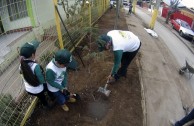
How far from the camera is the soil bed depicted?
145 inches

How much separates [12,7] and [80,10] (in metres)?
3.43

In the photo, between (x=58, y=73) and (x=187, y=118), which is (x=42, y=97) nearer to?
(x=58, y=73)

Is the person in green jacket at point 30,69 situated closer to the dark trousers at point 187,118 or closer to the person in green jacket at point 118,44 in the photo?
the person in green jacket at point 118,44

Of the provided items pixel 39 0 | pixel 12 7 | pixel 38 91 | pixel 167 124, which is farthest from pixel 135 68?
pixel 39 0

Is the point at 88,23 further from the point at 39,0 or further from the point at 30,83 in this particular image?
the point at 30,83

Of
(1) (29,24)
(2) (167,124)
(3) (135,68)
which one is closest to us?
(2) (167,124)

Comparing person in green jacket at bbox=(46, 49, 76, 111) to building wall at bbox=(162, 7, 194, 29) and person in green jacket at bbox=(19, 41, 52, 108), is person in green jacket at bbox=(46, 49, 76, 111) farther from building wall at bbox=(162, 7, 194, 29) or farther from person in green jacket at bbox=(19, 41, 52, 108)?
building wall at bbox=(162, 7, 194, 29)

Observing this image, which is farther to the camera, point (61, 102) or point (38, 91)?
point (61, 102)

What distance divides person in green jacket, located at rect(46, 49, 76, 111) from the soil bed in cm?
35

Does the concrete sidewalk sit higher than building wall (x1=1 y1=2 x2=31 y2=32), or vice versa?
building wall (x1=1 y1=2 x2=31 y2=32)

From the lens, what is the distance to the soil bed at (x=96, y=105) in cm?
368

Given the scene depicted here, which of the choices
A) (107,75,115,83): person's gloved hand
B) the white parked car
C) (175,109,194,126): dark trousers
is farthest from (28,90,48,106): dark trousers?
the white parked car

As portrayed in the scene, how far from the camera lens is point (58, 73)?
3.21 meters

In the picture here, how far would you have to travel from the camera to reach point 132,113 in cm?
400
